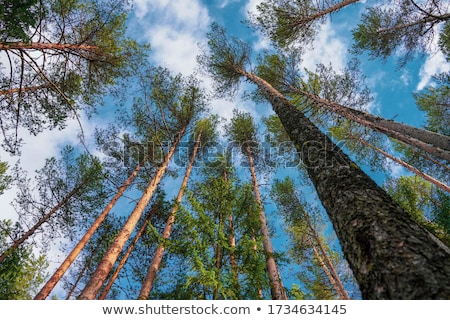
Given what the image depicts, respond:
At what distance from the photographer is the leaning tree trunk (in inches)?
49.6

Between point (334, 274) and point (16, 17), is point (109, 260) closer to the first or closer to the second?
point (16, 17)

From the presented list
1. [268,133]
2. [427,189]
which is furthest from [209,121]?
[427,189]

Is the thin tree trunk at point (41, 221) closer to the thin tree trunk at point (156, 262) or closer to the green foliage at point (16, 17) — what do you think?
the thin tree trunk at point (156, 262)

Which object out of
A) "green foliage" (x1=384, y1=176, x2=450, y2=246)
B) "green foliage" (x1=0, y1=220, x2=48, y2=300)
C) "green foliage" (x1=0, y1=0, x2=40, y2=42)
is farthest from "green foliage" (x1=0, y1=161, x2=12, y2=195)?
"green foliage" (x1=384, y1=176, x2=450, y2=246)

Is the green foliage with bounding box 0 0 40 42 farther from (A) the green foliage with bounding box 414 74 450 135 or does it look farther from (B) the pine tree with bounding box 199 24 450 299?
(A) the green foliage with bounding box 414 74 450 135

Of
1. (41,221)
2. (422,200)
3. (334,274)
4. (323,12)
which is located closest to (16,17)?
(41,221)

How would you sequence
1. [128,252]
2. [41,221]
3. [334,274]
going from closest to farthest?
[128,252]
[41,221]
[334,274]

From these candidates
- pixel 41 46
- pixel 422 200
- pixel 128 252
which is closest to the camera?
pixel 41 46

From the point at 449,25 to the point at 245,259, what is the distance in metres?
11.5

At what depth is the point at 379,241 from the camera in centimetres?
155

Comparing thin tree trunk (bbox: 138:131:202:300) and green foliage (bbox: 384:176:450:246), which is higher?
green foliage (bbox: 384:176:450:246)

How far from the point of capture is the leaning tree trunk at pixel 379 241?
4.14 feet

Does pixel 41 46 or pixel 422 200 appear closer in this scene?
pixel 41 46

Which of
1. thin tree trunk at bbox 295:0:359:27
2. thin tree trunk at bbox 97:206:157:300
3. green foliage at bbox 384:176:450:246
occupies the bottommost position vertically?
thin tree trunk at bbox 97:206:157:300
